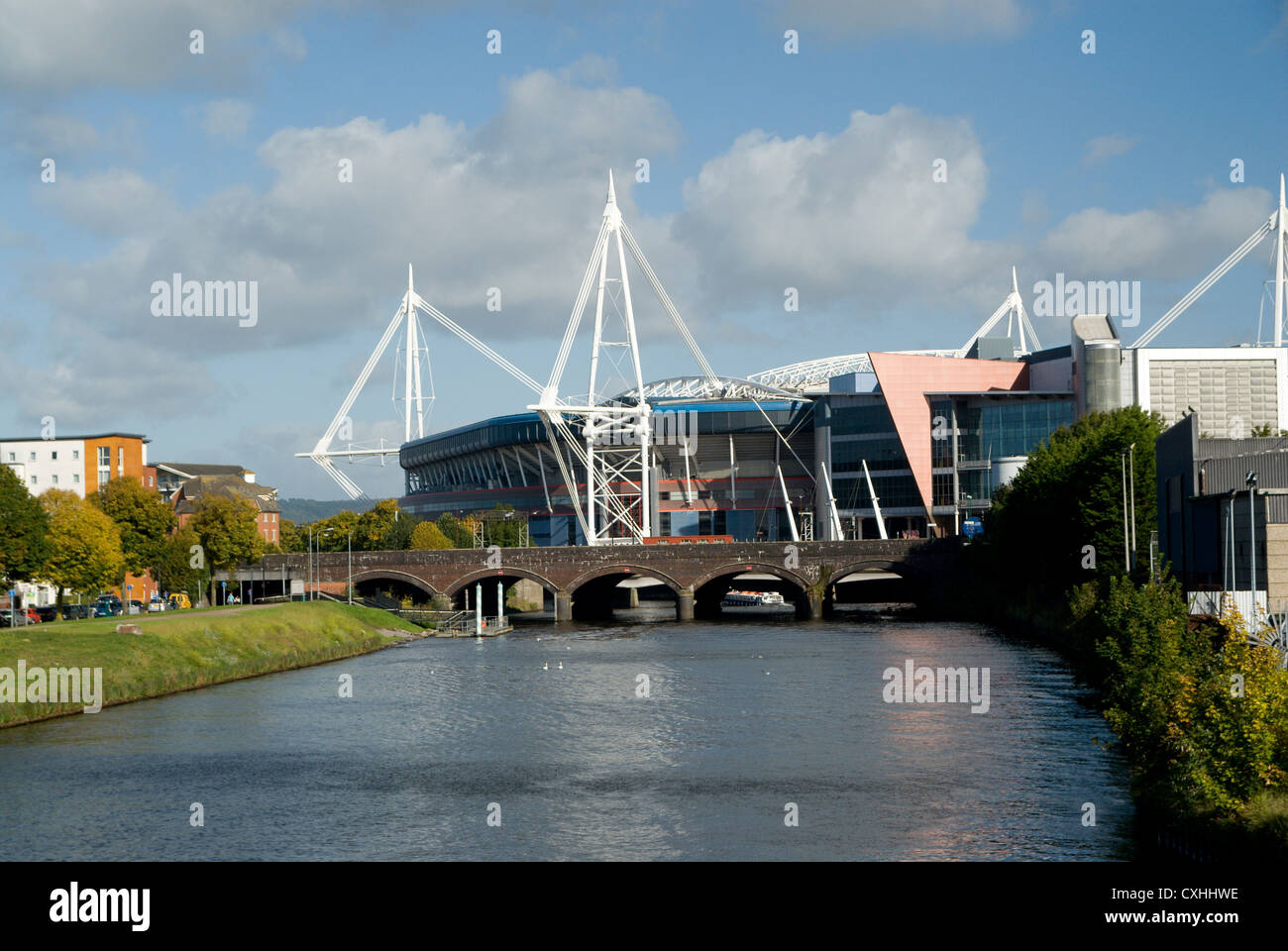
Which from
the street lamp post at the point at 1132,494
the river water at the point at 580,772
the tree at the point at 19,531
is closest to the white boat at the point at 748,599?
the street lamp post at the point at 1132,494

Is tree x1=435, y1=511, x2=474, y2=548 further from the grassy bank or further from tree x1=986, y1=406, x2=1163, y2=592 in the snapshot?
tree x1=986, y1=406, x2=1163, y2=592

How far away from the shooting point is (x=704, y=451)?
609 ft

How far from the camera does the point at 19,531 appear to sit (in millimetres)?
86688

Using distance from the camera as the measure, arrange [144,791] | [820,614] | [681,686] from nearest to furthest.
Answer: [144,791] → [681,686] → [820,614]

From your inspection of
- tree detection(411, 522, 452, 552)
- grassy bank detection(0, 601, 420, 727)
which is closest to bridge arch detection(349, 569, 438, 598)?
grassy bank detection(0, 601, 420, 727)

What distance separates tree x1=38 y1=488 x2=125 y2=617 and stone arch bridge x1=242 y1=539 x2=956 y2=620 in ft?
82.2

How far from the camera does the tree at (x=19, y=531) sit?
86.1 meters

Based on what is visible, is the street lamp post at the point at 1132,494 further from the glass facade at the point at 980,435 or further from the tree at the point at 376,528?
the tree at the point at 376,528

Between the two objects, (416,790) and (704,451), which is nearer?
(416,790)
